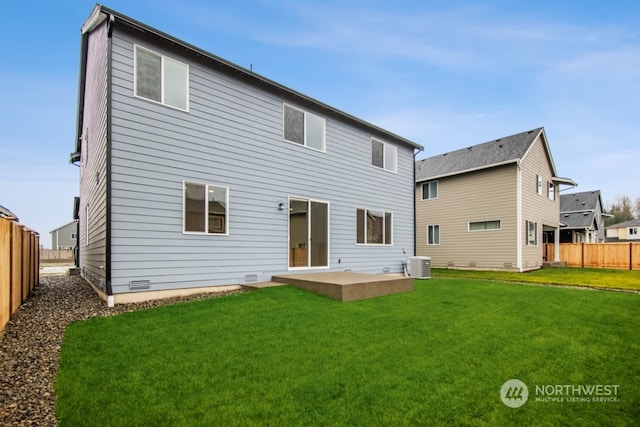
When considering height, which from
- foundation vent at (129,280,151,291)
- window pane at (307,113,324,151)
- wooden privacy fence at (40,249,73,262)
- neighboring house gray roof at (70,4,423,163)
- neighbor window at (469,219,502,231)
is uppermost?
neighboring house gray roof at (70,4,423,163)

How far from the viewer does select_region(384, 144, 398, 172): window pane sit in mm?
12693

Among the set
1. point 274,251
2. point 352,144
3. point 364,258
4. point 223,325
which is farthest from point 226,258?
point 352,144

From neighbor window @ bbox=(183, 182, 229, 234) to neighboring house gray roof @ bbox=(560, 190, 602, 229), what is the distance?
27.2 m

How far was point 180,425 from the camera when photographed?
254 centimetres

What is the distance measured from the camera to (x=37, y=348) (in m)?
4.19

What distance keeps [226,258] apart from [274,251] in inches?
56.3

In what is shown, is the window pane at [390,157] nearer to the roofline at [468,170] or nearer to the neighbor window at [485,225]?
the roofline at [468,170]

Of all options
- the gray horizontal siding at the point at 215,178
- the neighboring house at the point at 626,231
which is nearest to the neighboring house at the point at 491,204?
the gray horizontal siding at the point at 215,178

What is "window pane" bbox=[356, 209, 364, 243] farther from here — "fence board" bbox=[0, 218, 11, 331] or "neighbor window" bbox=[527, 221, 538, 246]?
"neighbor window" bbox=[527, 221, 538, 246]

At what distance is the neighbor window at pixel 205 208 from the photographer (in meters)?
7.30

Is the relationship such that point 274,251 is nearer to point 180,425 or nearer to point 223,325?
point 223,325

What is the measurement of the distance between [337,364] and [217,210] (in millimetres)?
5092

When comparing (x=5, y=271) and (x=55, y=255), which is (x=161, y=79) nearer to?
(x=5, y=271)

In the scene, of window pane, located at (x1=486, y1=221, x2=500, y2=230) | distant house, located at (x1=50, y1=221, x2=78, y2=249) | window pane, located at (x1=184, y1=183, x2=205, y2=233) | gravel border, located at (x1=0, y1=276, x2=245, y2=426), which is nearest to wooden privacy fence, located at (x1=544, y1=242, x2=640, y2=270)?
window pane, located at (x1=486, y1=221, x2=500, y2=230)
